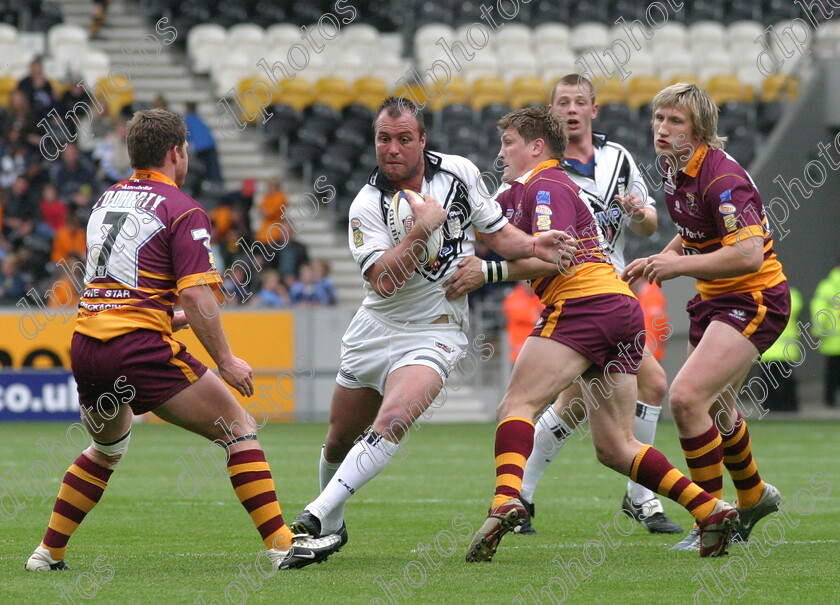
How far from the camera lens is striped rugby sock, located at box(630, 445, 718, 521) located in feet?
19.9

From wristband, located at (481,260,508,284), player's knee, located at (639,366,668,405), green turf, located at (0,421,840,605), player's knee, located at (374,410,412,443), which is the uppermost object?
wristband, located at (481,260,508,284)

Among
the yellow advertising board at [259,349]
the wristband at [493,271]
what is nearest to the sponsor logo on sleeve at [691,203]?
the wristband at [493,271]

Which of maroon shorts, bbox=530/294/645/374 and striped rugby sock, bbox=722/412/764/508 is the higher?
maroon shorts, bbox=530/294/645/374

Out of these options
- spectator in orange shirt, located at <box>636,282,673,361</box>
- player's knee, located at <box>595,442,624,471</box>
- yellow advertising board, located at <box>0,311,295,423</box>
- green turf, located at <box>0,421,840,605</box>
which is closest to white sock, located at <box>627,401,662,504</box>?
green turf, located at <box>0,421,840,605</box>

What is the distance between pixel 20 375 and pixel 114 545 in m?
9.97

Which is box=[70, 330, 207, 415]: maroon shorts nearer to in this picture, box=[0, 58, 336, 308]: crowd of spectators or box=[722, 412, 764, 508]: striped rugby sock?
box=[722, 412, 764, 508]: striped rugby sock

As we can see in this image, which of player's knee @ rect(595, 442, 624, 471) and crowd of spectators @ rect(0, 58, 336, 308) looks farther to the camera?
crowd of spectators @ rect(0, 58, 336, 308)

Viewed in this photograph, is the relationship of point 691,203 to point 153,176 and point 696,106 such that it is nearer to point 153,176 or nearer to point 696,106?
point 696,106

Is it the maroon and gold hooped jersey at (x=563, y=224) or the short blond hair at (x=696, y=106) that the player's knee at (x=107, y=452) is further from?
the short blond hair at (x=696, y=106)

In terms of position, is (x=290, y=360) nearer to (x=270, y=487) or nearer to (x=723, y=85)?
(x=723, y=85)

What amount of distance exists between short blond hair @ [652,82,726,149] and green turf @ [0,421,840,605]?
82.5 inches

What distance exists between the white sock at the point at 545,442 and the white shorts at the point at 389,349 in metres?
1.49

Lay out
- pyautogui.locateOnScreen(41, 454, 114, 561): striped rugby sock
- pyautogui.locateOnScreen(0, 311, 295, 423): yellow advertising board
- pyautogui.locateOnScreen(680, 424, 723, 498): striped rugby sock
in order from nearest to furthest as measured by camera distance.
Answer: pyautogui.locateOnScreen(41, 454, 114, 561): striped rugby sock
pyautogui.locateOnScreen(680, 424, 723, 498): striped rugby sock
pyautogui.locateOnScreen(0, 311, 295, 423): yellow advertising board

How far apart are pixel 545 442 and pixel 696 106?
227 cm
